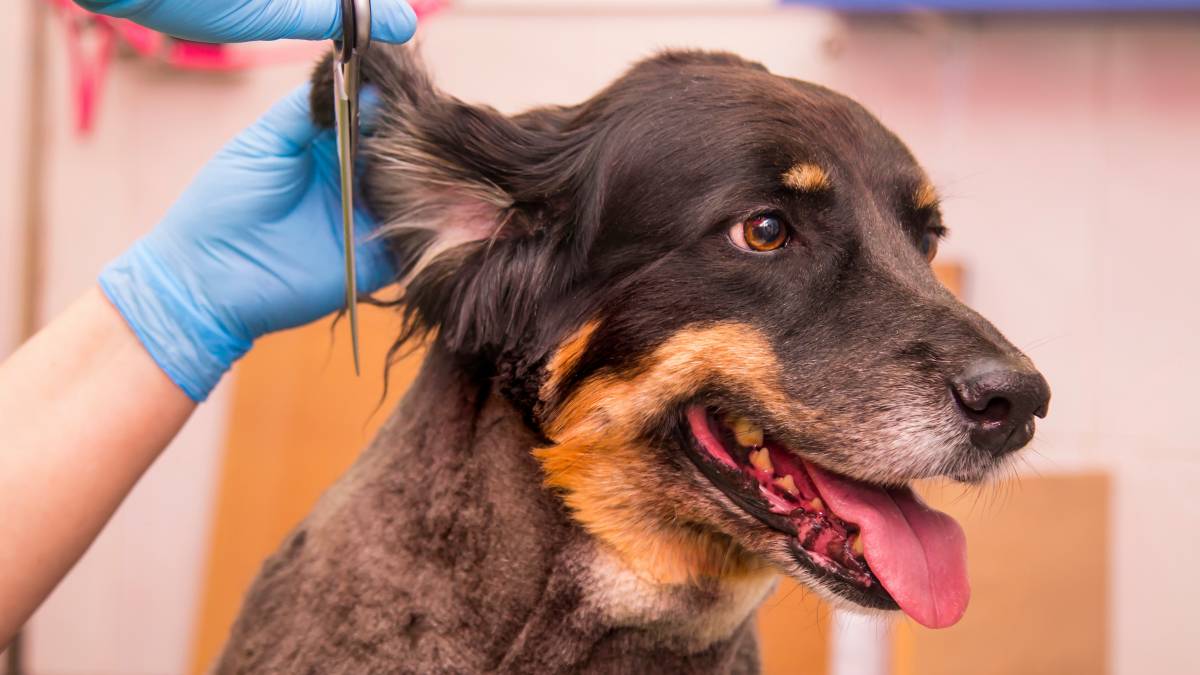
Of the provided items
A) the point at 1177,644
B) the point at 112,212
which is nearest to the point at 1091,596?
the point at 1177,644

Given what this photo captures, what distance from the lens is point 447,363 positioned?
1.42 metres

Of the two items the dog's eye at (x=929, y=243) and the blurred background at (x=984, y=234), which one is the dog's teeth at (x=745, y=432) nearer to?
the dog's eye at (x=929, y=243)

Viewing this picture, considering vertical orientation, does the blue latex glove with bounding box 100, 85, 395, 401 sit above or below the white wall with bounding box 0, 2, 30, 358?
above

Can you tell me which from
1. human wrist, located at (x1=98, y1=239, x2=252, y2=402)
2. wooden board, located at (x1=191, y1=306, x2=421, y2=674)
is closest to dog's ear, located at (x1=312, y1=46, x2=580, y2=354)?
human wrist, located at (x1=98, y1=239, x2=252, y2=402)

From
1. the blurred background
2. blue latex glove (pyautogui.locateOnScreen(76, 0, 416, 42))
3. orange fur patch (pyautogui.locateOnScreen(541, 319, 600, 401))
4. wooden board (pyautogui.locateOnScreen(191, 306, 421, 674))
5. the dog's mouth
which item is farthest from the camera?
wooden board (pyautogui.locateOnScreen(191, 306, 421, 674))

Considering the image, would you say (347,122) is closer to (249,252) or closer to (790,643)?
(249,252)

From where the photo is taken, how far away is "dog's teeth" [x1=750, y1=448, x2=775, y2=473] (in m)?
1.34

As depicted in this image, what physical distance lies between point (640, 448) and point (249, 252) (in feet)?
2.29

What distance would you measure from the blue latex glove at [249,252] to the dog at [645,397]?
0.22m

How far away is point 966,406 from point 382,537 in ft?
2.42

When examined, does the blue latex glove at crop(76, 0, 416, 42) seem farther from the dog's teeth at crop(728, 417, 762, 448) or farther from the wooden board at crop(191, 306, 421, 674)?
the wooden board at crop(191, 306, 421, 674)

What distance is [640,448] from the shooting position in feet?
4.43

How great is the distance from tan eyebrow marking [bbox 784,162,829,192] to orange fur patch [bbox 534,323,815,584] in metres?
0.19

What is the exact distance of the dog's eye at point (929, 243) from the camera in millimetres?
1529
